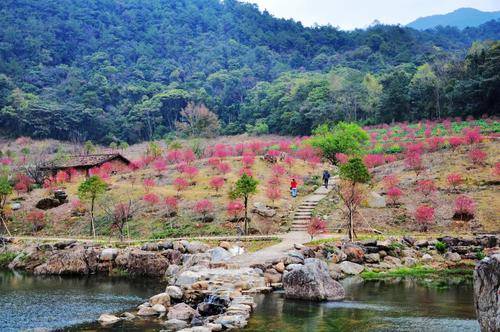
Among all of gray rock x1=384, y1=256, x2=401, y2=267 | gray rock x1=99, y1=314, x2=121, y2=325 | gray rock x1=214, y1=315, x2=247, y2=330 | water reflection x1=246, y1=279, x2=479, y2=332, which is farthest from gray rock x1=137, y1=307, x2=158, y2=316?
gray rock x1=384, y1=256, x2=401, y2=267

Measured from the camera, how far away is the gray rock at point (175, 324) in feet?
55.4

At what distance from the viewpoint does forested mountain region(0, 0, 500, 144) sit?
81.8 metres

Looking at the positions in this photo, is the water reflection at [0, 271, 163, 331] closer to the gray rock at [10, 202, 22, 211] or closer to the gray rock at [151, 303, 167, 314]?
the gray rock at [151, 303, 167, 314]

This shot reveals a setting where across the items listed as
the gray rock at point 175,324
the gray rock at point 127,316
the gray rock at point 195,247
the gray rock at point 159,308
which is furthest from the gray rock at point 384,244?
the gray rock at point 127,316

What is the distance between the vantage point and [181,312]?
18188 millimetres

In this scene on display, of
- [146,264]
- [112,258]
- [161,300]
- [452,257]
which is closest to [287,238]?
[146,264]

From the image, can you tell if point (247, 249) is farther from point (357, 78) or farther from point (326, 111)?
point (357, 78)

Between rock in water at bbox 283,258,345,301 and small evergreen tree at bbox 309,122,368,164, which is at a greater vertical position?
small evergreen tree at bbox 309,122,368,164

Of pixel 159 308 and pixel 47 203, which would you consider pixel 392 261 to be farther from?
pixel 47 203

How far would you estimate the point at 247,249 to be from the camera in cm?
2811

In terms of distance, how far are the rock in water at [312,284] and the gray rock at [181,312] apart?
425 cm

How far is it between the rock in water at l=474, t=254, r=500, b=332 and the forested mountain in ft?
194

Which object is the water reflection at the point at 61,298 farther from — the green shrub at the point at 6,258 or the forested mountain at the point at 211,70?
the forested mountain at the point at 211,70

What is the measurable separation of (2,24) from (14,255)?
12414cm
